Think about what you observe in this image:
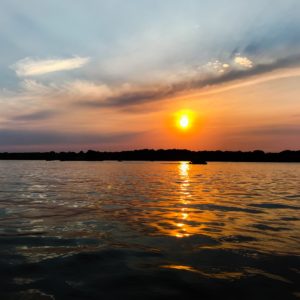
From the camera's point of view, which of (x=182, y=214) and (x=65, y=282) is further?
(x=182, y=214)

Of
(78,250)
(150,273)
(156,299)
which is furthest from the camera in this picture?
(78,250)

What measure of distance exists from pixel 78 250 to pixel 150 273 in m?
A: 3.60

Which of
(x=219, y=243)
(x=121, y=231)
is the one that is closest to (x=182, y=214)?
(x=121, y=231)

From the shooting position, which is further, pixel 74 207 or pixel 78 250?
pixel 74 207

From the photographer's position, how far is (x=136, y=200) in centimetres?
2967

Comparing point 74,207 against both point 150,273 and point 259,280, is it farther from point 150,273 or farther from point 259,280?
point 259,280

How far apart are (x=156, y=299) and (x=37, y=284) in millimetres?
3261

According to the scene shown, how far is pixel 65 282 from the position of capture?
32.7 feet

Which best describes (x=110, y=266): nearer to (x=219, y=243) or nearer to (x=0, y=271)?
(x=0, y=271)

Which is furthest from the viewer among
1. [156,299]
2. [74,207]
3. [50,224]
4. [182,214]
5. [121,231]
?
[74,207]

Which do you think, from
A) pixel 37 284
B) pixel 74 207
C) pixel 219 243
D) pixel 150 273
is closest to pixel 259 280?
Result: pixel 150 273

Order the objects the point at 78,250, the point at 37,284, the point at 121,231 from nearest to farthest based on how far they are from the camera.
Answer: the point at 37,284 < the point at 78,250 < the point at 121,231

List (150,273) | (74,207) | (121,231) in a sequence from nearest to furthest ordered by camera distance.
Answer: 1. (150,273)
2. (121,231)
3. (74,207)

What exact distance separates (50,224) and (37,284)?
29.1 feet
